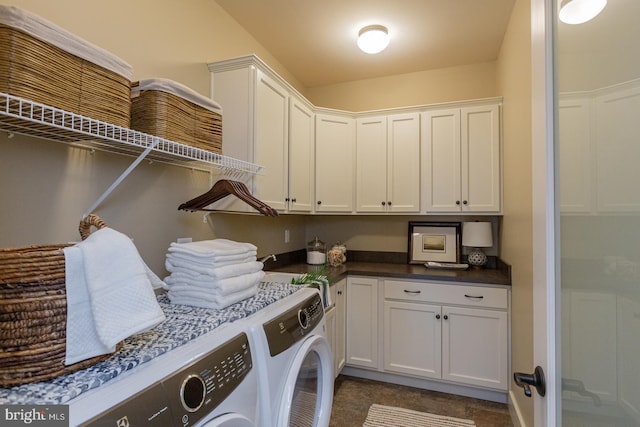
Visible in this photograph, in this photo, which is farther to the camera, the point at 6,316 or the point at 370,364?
the point at 370,364

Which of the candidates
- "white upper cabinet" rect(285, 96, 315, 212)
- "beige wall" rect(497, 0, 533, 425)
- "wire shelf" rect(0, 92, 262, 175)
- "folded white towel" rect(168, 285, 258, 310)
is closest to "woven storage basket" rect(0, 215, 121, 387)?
"wire shelf" rect(0, 92, 262, 175)

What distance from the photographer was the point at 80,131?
97 cm

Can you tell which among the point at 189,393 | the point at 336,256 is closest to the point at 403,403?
the point at 336,256

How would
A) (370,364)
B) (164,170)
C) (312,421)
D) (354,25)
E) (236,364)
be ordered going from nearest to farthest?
(236,364) → (312,421) → (164,170) → (354,25) → (370,364)

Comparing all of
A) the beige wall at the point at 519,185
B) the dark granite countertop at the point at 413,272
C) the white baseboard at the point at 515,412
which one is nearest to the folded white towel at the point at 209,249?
the dark granite countertop at the point at 413,272

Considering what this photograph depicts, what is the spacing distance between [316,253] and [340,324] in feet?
2.25

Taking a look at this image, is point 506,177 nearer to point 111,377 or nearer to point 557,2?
point 557,2

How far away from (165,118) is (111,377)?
98 cm

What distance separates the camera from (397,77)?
124 inches

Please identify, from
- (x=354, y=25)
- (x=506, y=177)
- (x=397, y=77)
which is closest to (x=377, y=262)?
(x=506, y=177)

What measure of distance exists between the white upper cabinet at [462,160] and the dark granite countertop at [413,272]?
0.50 meters

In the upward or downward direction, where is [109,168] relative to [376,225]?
upward

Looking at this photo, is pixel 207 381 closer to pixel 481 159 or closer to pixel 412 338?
pixel 412 338

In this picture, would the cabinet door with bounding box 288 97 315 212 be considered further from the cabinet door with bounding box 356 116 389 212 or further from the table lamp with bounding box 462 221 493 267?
the table lamp with bounding box 462 221 493 267
